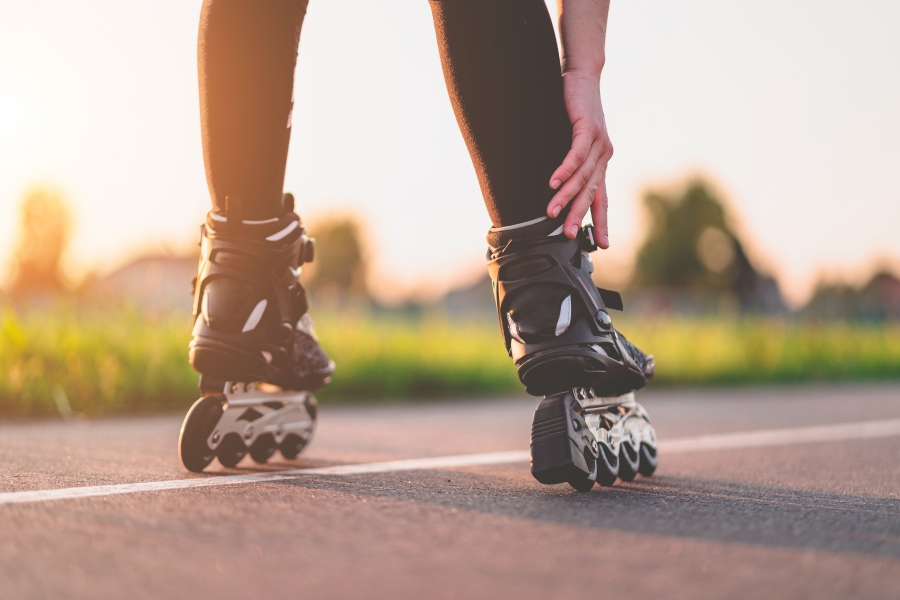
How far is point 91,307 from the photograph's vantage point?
599cm

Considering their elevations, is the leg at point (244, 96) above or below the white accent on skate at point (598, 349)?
above

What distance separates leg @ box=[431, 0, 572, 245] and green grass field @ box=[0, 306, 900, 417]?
11.2 ft

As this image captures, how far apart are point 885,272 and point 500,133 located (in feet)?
246

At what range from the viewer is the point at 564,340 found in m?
1.71

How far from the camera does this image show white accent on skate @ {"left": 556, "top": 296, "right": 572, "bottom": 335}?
1710 millimetres

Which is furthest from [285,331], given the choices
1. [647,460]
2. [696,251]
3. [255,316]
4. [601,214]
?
[696,251]

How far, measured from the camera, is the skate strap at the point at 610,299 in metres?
1.83

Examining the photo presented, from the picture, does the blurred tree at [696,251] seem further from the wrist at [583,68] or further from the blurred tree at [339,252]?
the wrist at [583,68]

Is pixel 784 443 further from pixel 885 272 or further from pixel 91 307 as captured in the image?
pixel 885 272

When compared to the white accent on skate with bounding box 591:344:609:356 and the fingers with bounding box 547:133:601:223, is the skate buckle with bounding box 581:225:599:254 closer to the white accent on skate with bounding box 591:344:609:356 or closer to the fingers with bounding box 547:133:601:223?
the fingers with bounding box 547:133:601:223

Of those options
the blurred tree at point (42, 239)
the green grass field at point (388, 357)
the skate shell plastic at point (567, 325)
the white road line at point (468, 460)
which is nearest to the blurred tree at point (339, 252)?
the blurred tree at point (42, 239)

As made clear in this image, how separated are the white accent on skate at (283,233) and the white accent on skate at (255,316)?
15 cm

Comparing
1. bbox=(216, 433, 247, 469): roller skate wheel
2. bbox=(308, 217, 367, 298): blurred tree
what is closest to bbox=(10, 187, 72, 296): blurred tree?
bbox=(308, 217, 367, 298): blurred tree

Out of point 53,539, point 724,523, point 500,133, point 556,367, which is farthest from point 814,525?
point 53,539
